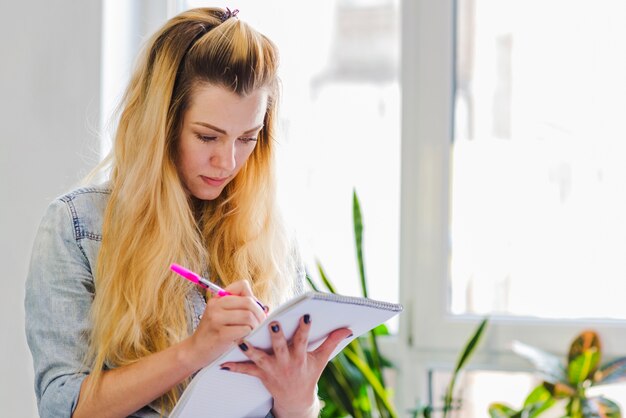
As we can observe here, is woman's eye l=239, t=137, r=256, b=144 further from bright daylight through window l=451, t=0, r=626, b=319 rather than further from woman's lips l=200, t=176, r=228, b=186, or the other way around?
bright daylight through window l=451, t=0, r=626, b=319

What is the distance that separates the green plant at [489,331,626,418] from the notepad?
1.04m

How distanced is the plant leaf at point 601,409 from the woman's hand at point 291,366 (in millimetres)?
994

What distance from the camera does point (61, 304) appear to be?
1271 millimetres

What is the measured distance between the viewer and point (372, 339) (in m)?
2.34

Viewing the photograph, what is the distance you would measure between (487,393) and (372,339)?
42 centimetres

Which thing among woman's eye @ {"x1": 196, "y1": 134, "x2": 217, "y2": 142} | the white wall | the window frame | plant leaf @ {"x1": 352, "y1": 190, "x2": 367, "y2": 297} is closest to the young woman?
woman's eye @ {"x1": 196, "y1": 134, "x2": 217, "y2": 142}

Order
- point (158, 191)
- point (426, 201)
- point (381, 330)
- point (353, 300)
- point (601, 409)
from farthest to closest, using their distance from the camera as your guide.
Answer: point (426, 201) < point (381, 330) < point (601, 409) < point (158, 191) < point (353, 300)

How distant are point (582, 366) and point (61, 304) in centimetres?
140

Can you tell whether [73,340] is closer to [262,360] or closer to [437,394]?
[262,360]

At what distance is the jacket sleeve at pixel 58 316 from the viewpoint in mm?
1253

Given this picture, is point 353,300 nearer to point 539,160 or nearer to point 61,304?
point 61,304

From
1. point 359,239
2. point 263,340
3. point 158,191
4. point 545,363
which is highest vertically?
point 158,191

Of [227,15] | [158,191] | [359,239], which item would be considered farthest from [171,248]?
[359,239]

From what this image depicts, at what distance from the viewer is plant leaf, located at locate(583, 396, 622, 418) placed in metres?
2.12
